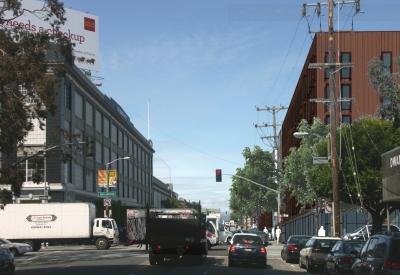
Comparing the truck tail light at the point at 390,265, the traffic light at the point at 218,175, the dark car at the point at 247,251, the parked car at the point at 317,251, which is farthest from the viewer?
the traffic light at the point at 218,175

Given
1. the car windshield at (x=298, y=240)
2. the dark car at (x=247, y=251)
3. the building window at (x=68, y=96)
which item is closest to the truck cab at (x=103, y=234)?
the building window at (x=68, y=96)

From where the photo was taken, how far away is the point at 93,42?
60.3 meters

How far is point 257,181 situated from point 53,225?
1508 inches

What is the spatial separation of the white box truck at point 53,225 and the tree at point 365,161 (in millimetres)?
17649

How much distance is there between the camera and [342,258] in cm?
1788

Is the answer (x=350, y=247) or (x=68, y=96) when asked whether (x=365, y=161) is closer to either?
(x=350, y=247)

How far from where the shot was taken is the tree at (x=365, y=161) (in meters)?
32.9

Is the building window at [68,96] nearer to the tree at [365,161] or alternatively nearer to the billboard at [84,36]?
the billboard at [84,36]

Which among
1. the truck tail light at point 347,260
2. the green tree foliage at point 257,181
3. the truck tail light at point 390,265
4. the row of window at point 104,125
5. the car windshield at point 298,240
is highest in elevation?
the row of window at point 104,125

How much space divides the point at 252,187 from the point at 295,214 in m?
9.92

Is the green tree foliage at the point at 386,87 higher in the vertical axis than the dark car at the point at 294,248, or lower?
higher

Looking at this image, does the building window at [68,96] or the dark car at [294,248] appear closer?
the dark car at [294,248]

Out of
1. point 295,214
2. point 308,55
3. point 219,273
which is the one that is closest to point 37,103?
point 219,273

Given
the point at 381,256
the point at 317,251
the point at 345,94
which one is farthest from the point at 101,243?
the point at 345,94
